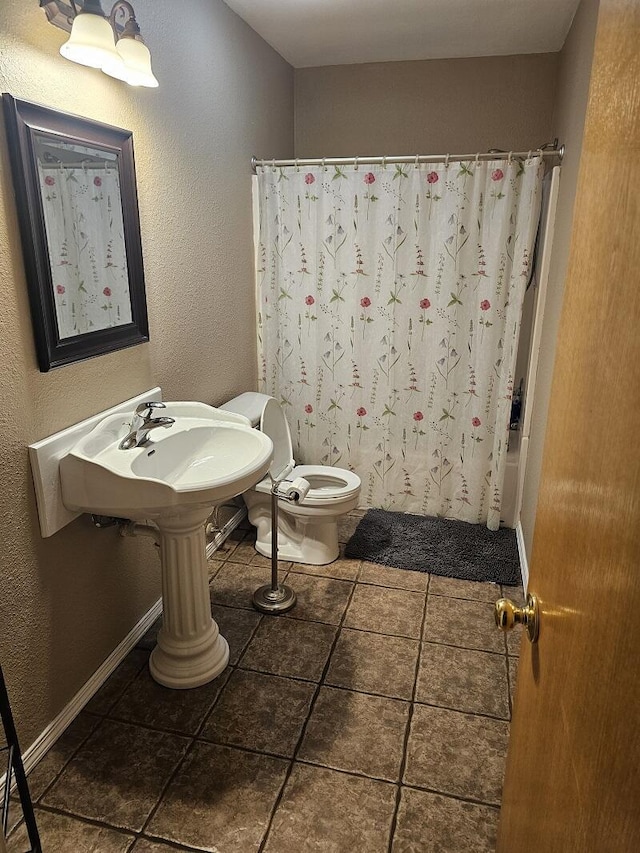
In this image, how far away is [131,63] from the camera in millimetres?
1748

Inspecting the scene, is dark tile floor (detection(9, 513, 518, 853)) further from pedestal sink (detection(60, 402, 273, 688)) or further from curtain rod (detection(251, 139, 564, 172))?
curtain rod (detection(251, 139, 564, 172))

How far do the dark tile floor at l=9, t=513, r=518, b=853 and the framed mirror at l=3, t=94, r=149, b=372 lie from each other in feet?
3.95

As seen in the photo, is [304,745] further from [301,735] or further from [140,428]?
[140,428]

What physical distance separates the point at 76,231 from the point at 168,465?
80cm

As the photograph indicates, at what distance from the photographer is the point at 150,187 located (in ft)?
7.20

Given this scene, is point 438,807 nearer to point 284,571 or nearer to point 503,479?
point 284,571

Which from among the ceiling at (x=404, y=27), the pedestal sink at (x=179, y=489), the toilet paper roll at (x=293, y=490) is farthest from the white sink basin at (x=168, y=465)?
the ceiling at (x=404, y=27)

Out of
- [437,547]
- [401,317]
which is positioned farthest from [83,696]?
[401,317]

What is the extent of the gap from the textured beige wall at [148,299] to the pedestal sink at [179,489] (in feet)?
0.46

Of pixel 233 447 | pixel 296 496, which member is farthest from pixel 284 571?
pixel 233 447

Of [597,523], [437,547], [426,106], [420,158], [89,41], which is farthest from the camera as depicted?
[426,106]

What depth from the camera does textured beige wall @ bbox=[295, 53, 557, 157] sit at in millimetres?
3281

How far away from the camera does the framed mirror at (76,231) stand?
160 cm

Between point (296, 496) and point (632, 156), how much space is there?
210 centimetres
